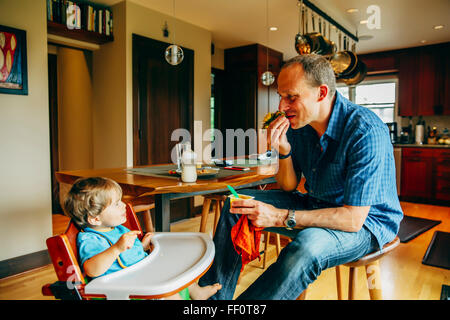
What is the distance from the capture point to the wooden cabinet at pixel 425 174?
16.4ft

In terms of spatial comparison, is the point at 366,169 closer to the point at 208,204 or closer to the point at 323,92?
the point at 323,92

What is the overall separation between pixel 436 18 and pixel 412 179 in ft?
8.10

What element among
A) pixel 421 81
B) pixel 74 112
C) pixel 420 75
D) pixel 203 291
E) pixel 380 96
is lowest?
pixel 203 291

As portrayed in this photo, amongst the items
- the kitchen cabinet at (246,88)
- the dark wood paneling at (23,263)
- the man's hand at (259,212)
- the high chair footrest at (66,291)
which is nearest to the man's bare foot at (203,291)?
the man's hand at (259,212)

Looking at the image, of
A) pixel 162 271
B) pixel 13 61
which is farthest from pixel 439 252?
pixel 13 61

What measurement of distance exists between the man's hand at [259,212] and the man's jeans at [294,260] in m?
0.10

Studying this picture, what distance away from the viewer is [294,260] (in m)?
1.02

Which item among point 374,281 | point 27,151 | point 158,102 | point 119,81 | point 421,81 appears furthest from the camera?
point 421,81

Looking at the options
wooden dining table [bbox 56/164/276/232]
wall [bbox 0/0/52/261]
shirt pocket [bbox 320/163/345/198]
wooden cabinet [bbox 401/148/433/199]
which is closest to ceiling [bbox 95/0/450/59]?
wall [bbox 0/0/52/261]

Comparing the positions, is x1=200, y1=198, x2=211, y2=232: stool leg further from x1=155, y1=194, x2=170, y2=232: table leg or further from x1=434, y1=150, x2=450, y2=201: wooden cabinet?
x1=434, y1=150, x2=450, y2=201: wooden cabinet

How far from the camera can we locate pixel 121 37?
359cm

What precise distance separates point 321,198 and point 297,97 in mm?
442

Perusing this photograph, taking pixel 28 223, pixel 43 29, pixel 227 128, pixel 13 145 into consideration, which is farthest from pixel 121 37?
pixel 227 128
